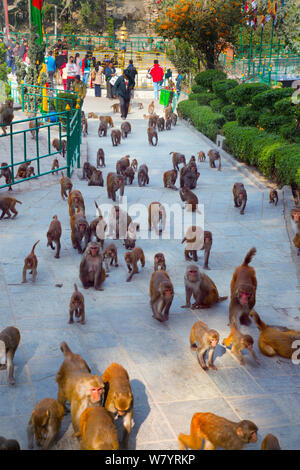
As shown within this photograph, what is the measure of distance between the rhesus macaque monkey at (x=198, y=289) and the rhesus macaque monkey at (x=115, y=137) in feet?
38.0

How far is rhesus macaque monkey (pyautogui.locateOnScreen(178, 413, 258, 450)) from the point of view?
500 cm

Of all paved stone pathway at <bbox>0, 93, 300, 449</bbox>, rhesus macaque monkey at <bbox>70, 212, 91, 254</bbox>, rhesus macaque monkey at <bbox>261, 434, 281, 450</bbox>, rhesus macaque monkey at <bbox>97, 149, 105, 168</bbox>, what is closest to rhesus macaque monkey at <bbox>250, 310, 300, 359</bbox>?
paved stone pathway at <bbox>0, 93, 300, 449</bbox>

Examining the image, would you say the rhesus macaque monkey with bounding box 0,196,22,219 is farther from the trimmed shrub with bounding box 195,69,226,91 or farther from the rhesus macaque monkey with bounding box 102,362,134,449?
the trimmed shrub with bounding box 195,69,226,91

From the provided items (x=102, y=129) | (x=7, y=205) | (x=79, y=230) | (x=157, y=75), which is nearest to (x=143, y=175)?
(x=7, y=205)

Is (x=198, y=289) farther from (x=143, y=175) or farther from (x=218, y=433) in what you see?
(x=143, y=175)

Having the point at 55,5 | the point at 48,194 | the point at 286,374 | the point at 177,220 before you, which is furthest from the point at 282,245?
the point at 55,5

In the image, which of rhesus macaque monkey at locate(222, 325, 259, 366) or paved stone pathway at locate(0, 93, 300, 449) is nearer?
paved stone pathway at locate(0, 93, 300, 449)

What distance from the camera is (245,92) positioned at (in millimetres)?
18875

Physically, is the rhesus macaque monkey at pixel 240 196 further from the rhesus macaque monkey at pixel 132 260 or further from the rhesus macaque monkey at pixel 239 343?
the rhesus macaque monkey at pixel 239 343

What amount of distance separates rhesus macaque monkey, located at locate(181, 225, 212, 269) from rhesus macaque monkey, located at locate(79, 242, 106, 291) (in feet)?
6.13

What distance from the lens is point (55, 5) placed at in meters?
48.6

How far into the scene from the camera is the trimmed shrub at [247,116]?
717 inches

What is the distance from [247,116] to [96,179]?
6.03 meters

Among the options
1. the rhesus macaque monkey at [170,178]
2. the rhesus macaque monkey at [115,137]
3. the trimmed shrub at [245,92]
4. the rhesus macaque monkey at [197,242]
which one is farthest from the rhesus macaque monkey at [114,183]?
the trimmed shrub at [245,92]
